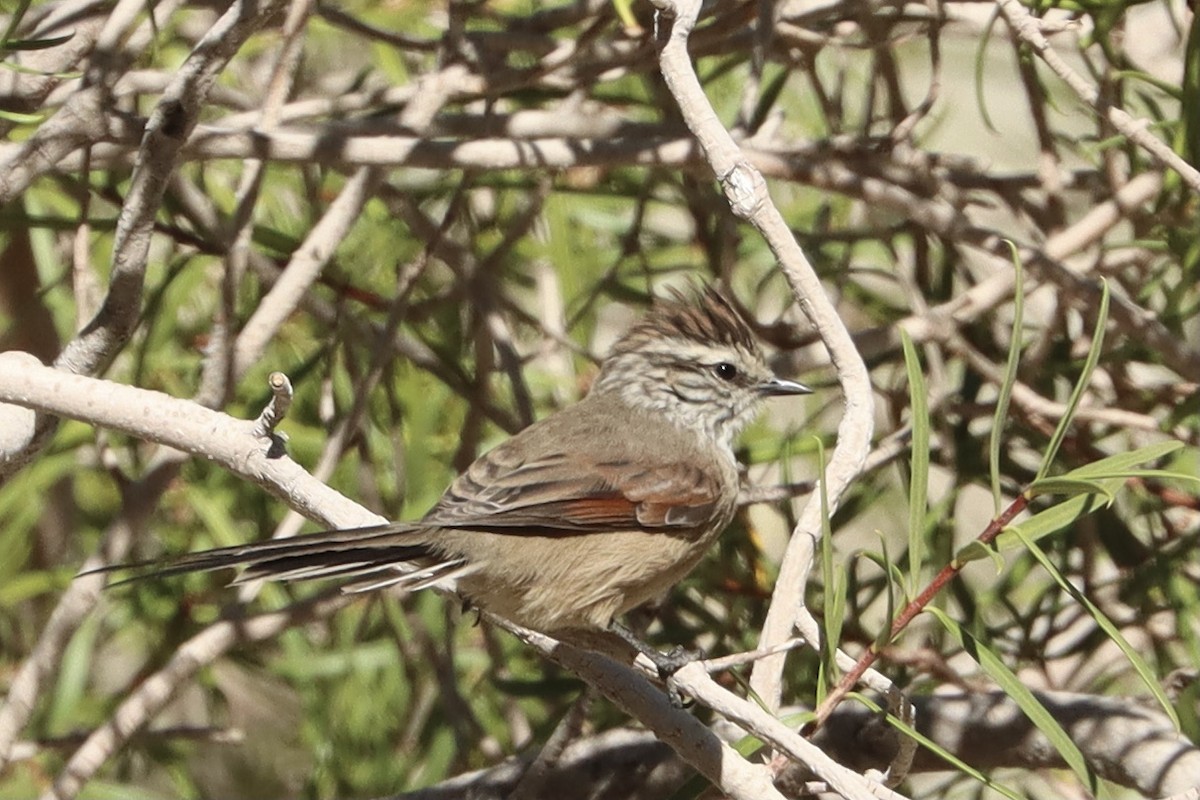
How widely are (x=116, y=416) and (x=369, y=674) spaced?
1.89 metres

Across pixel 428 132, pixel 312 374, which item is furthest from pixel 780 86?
pixel 312 374

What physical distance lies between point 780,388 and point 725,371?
210 millimetres

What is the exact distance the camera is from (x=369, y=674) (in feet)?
14.3

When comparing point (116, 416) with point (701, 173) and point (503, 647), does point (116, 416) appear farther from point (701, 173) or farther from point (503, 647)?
point (503, 647)

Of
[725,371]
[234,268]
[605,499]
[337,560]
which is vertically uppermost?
[234,268]

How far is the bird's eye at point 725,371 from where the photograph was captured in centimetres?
407

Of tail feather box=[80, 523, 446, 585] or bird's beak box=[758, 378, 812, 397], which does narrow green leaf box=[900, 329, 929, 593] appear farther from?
bird's beak box=[758, 378, 812, 397]

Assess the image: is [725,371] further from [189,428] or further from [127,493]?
[189,428]

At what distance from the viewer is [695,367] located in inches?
164

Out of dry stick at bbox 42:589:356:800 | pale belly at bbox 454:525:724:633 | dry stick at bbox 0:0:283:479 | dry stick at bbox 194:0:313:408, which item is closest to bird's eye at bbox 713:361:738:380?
pale belly at bbox 454:525:724:633

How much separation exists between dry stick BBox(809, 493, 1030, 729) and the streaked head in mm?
1634

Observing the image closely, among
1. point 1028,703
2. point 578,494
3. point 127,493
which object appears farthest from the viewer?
point 578,494

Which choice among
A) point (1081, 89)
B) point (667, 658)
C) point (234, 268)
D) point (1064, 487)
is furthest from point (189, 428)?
point (1081, 89)

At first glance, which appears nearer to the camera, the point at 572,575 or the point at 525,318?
the point at 572,575
